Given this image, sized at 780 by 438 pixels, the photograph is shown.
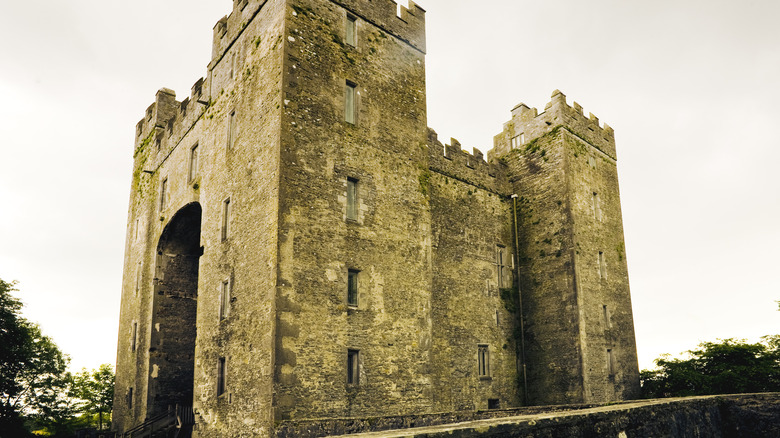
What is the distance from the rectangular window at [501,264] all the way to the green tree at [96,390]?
31.8m

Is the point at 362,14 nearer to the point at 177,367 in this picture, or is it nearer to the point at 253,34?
the point at 253,34

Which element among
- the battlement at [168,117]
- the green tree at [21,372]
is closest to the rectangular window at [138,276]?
the battlement at [168,117]

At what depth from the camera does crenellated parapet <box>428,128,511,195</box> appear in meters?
22.0

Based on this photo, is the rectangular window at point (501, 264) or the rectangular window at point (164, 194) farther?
the rectangular window at point (164, 194)

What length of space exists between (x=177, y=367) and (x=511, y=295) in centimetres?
1327

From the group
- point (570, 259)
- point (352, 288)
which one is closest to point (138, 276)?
point (352, 288)

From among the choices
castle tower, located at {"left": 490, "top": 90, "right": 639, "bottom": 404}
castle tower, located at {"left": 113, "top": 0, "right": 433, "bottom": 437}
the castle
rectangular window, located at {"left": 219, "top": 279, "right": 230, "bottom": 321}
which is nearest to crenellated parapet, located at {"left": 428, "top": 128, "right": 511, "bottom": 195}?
the castle

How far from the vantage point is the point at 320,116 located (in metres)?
15.9

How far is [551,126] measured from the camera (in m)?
23.6

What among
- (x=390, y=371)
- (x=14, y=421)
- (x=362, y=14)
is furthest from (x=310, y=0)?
(x=14, y=421)

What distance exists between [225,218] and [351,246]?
427 cm

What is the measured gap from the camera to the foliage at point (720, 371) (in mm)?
22297

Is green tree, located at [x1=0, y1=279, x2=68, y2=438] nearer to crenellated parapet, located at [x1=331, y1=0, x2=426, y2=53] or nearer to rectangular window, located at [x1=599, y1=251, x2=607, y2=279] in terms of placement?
crenellated parapet, located at [x1=331, y1=0, x2=426, y2=53]

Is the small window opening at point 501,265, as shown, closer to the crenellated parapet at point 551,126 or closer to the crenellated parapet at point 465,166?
the crenellated parapet at point 465,166
